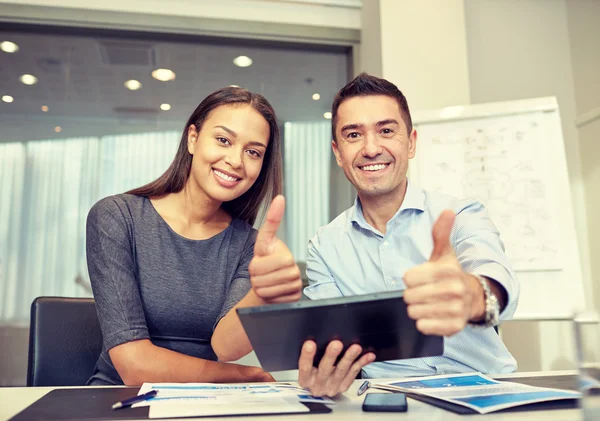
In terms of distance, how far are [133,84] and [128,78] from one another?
50mm

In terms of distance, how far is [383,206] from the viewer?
161 cm

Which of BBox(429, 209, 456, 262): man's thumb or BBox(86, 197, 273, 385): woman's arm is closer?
BBox(429, 209, 456, 262): man's thumb

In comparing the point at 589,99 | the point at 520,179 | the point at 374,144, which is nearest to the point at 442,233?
the point at 374,144

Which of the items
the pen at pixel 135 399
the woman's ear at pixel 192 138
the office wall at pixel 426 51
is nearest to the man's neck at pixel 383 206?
the woman's ear at pixel 192 138

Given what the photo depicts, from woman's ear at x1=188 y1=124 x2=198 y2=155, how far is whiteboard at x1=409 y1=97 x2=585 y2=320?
4.67 ft

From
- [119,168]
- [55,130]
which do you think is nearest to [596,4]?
[119,168]

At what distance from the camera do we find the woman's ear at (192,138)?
150 centimetres

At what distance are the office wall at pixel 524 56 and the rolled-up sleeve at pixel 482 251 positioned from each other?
1.98 metres

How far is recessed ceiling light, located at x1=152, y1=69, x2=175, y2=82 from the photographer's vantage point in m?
3.21

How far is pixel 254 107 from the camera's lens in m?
1.45

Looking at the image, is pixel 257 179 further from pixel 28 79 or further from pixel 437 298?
pixel 28 79

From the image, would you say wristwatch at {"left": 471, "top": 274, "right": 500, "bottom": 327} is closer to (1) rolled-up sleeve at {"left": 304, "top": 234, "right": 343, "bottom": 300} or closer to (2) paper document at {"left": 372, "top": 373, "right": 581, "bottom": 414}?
(2) paper document at {"left": 372, "top": 373, "right": 581, "bottom": 414}

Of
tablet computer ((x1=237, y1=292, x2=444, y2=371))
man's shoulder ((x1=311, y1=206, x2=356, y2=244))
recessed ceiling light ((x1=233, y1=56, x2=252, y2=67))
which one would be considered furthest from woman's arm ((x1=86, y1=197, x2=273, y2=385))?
recessed ceiling light ((x1=233, y1=56, x2=252, y2=67))

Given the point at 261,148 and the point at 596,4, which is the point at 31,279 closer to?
the point at 261,148
